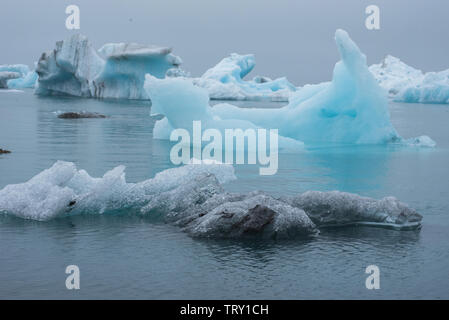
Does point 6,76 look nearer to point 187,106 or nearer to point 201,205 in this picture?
point 187,106

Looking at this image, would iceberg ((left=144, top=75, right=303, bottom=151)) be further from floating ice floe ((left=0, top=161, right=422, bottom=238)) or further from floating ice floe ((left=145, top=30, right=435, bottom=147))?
floating ice floe ((left=0, top=161, right=422, bottom=238))

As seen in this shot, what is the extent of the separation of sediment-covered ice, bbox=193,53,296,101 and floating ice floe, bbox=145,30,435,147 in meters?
32.2

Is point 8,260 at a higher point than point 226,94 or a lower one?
lower

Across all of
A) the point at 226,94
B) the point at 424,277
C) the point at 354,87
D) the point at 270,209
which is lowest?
the point at 424,277

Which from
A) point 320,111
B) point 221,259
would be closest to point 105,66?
point 320,111

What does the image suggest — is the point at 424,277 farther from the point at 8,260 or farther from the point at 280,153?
the point at 280,153

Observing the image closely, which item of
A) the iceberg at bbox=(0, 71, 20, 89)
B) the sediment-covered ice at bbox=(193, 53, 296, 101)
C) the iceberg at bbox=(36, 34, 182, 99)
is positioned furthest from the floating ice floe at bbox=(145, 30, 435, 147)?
the iceberg at bbox=(0, 71, 20, 89)

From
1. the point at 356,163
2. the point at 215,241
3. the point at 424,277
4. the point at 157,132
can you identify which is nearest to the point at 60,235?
the point at 215,241

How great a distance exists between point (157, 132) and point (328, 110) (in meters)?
4.65

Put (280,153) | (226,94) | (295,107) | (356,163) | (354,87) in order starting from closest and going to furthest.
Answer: (356,163), (280,153), (354,87), (295,107), (226,94)

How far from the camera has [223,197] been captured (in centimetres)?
718

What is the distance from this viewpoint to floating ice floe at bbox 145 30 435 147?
14562mm

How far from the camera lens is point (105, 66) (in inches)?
1521

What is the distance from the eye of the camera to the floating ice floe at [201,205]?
6.41 metres
